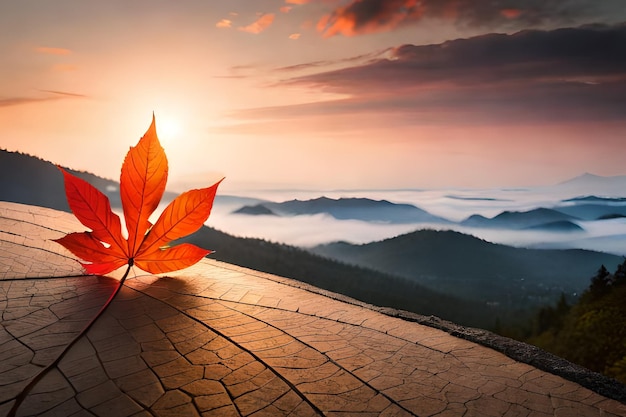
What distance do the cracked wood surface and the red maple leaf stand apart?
20cm

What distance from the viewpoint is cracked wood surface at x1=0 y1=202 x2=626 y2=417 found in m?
1.92

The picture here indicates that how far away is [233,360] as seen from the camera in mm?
2221

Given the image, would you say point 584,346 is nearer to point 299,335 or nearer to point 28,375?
point 299,335

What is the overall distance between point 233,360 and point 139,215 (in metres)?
1.25

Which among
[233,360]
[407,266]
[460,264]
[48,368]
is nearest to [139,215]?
[48,368]

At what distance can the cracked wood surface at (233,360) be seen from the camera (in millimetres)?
1921

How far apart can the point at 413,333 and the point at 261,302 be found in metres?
0.97

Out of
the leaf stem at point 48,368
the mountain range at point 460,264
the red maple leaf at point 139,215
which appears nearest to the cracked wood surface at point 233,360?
the leaf stem at point 48,368

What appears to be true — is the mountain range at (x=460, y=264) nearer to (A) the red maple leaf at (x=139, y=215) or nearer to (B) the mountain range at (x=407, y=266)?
(B) the mountain range at (x=407, y=266)

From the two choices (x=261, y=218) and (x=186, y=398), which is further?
(x=261, y=218)

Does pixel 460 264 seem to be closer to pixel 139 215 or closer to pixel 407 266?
pixel 407 266

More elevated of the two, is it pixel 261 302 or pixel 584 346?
pixel 261 302

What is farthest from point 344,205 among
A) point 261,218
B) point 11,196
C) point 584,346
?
point 584,346

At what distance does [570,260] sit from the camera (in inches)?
7790
